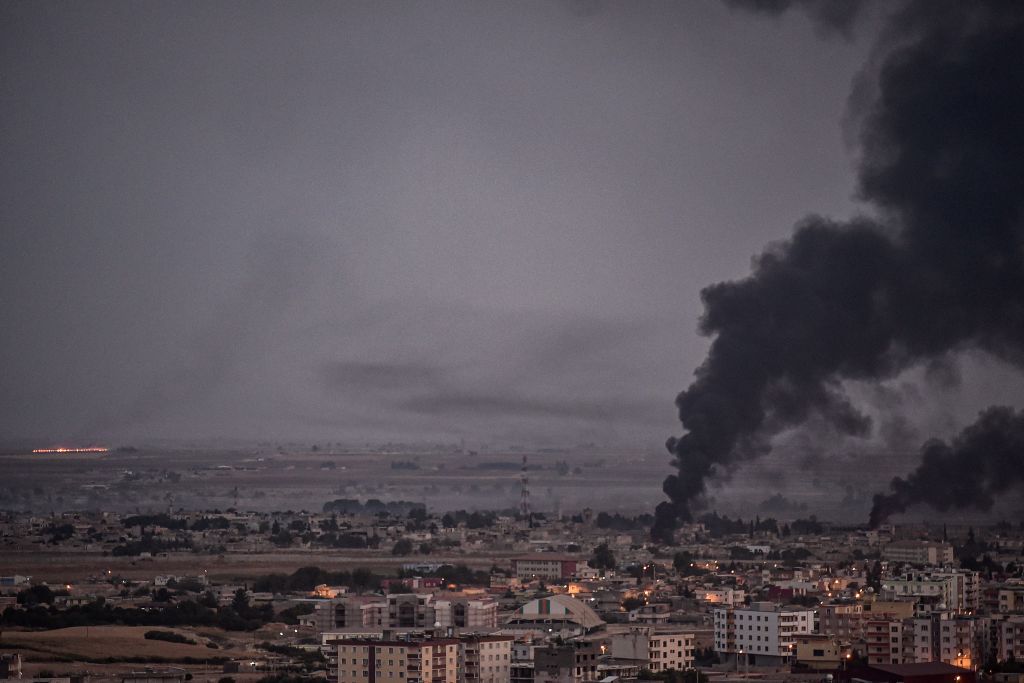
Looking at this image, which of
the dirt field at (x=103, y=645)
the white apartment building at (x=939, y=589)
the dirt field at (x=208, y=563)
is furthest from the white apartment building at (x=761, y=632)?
the dirt field at (x=208, y=563)

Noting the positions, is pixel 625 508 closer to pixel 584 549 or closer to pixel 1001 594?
pixel 584 549

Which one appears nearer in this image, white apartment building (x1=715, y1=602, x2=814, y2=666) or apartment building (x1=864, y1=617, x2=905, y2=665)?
apartment building (x1=864, y1=617, x2=905, y2=665)

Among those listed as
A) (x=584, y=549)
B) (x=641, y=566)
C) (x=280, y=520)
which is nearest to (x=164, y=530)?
(x=280, y=520)

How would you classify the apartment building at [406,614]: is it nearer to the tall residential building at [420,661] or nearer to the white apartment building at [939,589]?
the tall residential building at [420,661]

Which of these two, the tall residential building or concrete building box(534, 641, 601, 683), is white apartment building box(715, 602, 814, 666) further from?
the tall residential building

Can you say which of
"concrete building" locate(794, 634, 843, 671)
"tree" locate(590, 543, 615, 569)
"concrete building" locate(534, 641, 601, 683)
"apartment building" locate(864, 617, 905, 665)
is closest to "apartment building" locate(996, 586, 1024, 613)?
"apartment building" locate(864, 617, 905, 665)

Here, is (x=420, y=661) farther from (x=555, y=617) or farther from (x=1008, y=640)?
(x=1008, y=640)
